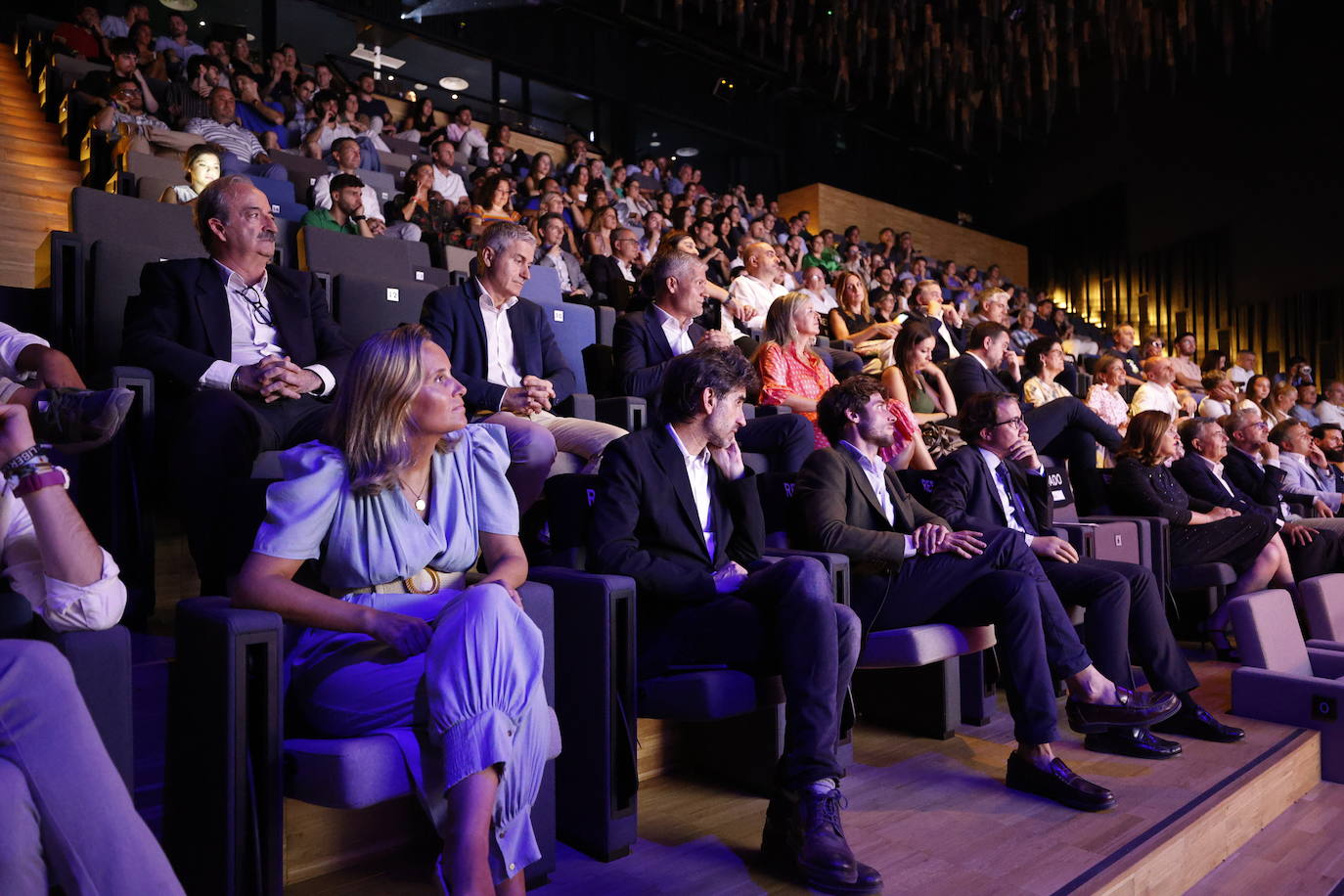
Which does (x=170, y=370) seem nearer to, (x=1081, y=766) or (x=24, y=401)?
(x=24, y=401)

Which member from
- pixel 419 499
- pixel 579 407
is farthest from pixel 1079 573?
pixel 419 499

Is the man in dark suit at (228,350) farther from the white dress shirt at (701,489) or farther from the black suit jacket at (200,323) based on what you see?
the white dress shirt at (701,489)

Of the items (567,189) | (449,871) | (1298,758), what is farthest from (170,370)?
(567,189)

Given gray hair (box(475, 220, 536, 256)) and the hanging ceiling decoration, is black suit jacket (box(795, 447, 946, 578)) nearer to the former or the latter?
gray hair (box(475, 220, 536, 256))

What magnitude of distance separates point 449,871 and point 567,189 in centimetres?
575

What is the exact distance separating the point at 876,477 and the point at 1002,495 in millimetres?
514

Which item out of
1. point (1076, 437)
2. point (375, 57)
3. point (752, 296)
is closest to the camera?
point (1076, 437)

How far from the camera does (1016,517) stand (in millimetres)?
2539

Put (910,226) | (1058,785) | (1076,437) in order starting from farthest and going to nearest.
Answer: (910,226) < (1076,437) < (1058,785)

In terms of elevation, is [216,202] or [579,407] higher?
[216,202]

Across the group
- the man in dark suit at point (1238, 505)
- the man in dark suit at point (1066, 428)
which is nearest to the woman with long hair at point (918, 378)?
the man in dark suit at point (1066, 428)

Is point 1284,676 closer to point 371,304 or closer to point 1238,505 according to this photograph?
point 1238,505

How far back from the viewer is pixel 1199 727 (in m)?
2.29

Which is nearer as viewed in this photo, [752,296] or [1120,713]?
[1120,713]
